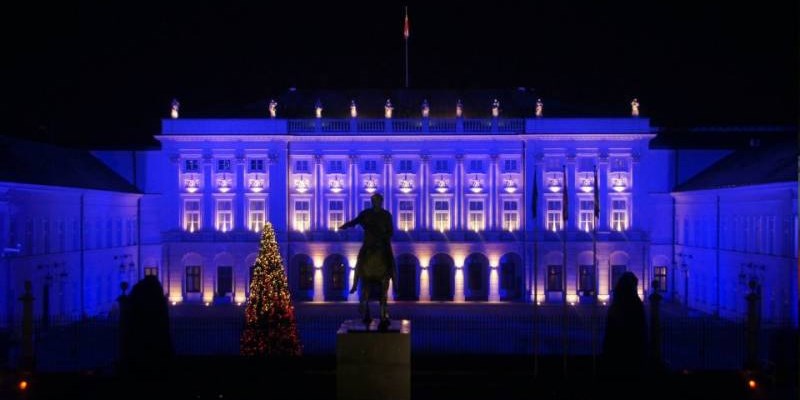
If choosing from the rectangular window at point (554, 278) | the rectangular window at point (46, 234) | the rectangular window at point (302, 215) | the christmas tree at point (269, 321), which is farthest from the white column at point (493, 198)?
the rectangular window at point (46, 234)

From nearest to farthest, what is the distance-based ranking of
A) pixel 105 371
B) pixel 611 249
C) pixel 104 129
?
pixel 105 371 → pixel 611 249 → pixel 104 129

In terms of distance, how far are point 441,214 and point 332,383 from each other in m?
28.1

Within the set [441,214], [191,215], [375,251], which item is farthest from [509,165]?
[375,251]

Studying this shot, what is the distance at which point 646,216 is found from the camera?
46969 millimetres

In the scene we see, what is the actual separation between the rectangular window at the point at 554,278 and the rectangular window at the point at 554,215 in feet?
7.61

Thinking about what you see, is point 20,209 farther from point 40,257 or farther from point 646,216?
point 646,216

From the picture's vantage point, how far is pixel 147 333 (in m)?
19.2

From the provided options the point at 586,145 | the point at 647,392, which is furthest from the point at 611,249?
the point at 647,392

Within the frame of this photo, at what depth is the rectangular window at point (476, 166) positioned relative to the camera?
47344mm

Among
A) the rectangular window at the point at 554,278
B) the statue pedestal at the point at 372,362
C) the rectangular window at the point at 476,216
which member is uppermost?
the rectangular window at the point at 476,216

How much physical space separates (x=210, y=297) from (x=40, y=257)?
38.4ft

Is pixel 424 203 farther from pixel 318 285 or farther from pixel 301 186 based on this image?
pixel 318 285

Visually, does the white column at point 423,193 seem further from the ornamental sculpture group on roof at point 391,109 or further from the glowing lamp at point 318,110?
the glowing lamp at point 318,110

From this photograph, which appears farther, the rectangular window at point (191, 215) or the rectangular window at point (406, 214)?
the rectangular window at point (406, 214)
